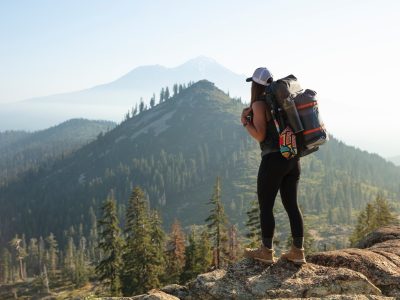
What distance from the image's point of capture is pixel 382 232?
44.8 ft

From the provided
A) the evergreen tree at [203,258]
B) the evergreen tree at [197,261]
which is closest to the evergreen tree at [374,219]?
the evergreen tree at [203,258]

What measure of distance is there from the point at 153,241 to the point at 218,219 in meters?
9.39

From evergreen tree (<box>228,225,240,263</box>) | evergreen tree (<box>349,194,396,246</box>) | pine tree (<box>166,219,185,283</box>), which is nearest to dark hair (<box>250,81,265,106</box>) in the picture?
pine tree (<box>166,219,185,283</box>)

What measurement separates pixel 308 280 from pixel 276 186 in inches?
82.2

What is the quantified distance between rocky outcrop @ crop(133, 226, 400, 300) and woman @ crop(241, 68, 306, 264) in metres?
0.42

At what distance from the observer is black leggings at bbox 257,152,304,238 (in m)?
8.39

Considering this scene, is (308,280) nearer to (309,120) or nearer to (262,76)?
(309,120)

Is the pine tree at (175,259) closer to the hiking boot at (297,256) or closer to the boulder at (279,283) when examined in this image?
the boulder at (279,283)

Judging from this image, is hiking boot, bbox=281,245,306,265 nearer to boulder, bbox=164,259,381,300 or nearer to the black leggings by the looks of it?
boulder, bbox=164,259,381,300

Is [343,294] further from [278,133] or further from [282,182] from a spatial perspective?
[278,133]

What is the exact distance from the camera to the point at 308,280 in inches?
332

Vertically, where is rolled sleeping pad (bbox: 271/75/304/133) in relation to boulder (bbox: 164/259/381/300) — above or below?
above

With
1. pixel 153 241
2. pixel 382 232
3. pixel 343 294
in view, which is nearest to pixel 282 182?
pixel 343 294

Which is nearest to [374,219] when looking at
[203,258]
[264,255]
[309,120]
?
[203,258]
